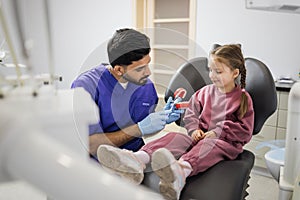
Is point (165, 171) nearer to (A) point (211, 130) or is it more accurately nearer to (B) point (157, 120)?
(B) point (157, 120)

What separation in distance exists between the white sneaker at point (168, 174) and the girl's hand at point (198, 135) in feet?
0.54

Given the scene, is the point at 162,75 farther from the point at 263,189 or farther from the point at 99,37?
the point at 99,37

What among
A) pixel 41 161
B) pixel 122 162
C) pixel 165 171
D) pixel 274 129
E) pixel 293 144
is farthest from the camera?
pixel 274 129

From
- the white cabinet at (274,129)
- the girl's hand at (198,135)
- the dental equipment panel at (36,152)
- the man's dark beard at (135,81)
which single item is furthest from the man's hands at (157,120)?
the white cabinet at (274,129)

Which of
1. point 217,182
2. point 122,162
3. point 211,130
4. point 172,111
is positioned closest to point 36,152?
point 122,162

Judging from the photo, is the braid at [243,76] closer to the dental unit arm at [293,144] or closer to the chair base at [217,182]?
the dental unit arm at [293,144]

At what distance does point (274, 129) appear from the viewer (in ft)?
7.84

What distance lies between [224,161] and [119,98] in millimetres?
584

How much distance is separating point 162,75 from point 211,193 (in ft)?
1.56

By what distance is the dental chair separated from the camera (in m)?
1.09

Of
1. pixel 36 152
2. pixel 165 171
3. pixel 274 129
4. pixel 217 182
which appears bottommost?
pixel 274 129

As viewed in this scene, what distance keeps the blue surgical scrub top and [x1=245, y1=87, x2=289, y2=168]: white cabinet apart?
168cm

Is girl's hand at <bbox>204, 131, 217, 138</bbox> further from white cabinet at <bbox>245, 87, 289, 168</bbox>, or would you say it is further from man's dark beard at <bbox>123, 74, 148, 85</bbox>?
white cabinet at <bbox>245, 87, 289, 168</bbox>

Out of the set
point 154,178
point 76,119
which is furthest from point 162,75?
point 76,119
